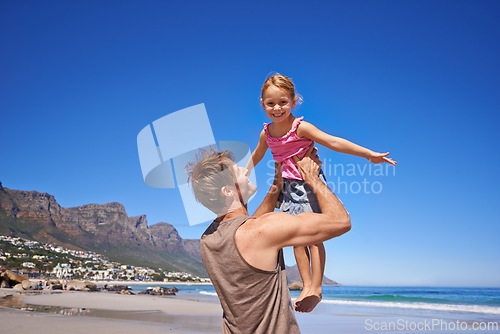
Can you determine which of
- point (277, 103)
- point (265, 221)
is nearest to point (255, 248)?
point (265, 221)

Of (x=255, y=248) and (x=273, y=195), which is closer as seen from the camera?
(x=255, y=248)

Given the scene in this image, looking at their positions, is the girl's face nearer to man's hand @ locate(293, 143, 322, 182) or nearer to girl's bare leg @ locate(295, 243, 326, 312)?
man's hand @ locate(293, 143, 322, 182)

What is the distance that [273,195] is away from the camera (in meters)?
3.16

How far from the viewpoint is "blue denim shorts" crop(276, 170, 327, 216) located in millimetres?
2982

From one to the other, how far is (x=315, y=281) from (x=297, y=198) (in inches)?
24.7

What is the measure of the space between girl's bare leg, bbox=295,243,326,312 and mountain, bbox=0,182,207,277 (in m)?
115

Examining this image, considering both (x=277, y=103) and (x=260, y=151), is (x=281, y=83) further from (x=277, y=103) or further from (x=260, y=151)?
(x=260, y=151)

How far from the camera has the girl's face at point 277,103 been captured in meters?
3.10

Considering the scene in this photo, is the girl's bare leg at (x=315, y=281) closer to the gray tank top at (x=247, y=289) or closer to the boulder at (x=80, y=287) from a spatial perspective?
the gray tank top at (x=247, y=289)

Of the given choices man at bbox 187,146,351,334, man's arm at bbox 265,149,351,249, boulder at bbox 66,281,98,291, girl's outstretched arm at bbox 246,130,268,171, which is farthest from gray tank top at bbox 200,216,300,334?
boulder at bbox 66,281,98,291

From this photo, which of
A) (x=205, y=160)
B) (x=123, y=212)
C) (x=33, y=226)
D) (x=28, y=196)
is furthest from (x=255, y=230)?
(x=123, y=212)

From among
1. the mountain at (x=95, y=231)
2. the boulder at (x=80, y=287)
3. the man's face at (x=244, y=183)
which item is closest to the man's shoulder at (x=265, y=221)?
the man's face at (x=244, y=183)

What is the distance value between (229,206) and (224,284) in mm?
433

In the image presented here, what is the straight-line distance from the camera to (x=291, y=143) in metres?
3.16
